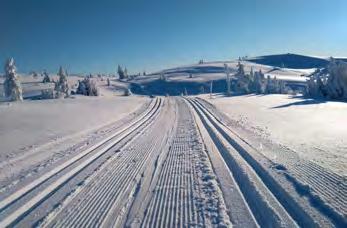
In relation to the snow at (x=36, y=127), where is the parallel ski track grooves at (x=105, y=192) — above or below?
above

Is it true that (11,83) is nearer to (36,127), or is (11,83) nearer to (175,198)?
(36,127)

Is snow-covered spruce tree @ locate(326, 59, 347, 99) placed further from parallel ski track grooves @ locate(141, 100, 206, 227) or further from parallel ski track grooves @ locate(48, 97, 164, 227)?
parallel ski track grooves @ locate(141, 100, 206, 227)

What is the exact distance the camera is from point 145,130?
18.9 metres

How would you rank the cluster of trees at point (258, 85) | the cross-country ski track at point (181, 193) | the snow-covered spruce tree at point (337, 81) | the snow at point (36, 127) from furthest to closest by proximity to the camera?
the cluster of trees at point (258, 85), the snow-covered spruce tree at point (337, 81), the snow at point (36, 127), the cross-country ski track at point (181, 193)

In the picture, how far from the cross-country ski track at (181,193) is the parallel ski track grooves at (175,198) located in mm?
17

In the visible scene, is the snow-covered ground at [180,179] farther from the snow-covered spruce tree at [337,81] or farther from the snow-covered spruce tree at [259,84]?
the snow-covered spruce tree at [259,84]

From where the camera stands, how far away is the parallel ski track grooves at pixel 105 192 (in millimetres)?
6581

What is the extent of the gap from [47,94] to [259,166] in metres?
57.8

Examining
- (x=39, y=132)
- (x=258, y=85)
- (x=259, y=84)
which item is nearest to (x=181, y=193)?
(x=39, y=132)

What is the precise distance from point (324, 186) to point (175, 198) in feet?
10.2

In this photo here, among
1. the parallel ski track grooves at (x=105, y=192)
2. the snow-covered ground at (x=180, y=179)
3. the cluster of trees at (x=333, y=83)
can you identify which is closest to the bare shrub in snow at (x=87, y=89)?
the cluster of trees at (x=333, y=83)

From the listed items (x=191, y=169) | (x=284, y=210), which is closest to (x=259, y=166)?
(x=191, y=169)

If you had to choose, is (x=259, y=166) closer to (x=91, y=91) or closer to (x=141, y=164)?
(x=141, y=164)

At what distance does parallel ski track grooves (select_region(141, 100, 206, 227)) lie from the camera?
6196 mm
